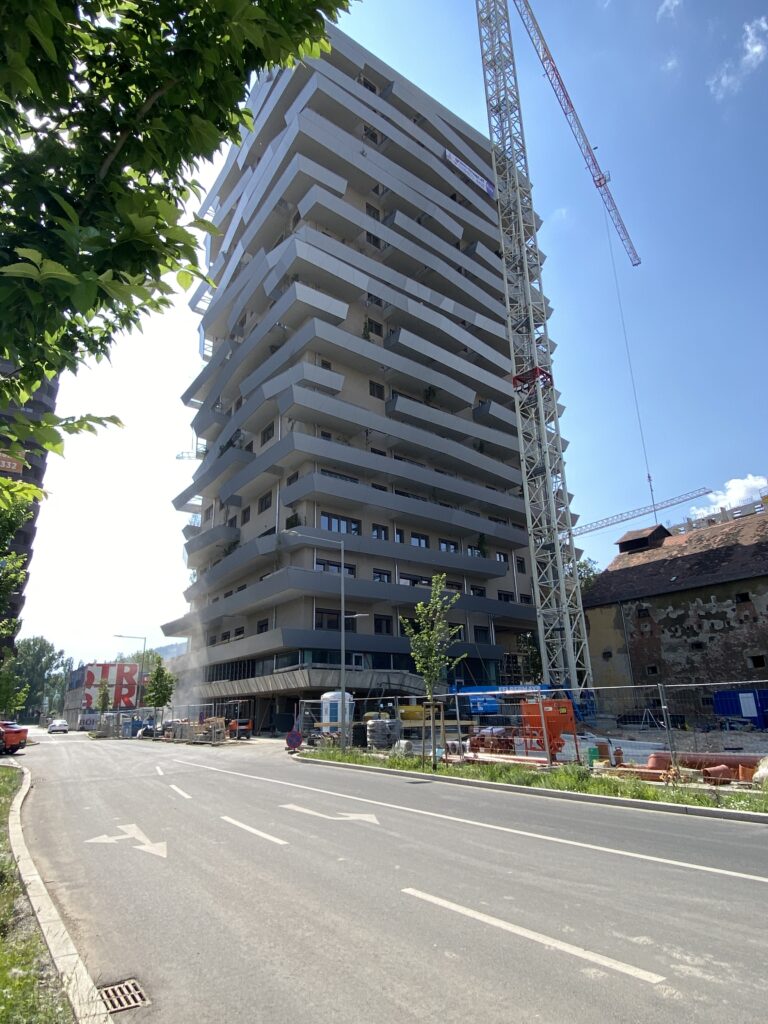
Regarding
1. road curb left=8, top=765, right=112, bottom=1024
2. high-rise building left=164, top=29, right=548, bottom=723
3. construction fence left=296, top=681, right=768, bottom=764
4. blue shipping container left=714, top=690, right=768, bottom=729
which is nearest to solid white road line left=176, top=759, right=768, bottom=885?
construction fence left=296, top=681, right=768, bottom=764

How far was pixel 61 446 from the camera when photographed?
3.21 m

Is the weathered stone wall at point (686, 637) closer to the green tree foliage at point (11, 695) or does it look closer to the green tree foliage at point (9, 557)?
the green tree foliage at point (11, 695)

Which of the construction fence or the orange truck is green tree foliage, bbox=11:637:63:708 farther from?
the construction fence

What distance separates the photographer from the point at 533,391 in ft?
173

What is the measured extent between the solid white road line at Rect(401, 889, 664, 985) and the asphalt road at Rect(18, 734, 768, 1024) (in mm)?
18

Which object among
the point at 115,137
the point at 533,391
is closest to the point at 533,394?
the point at 533,391

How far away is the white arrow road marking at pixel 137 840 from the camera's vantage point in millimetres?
8328

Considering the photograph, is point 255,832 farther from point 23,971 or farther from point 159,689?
point 159,689

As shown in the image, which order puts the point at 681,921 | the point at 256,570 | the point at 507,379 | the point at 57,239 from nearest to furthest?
the point at 57,239 < the point at 681,921 < the point at 256,570 < the point at 507,379

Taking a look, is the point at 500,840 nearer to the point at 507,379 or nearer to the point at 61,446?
the point at 61,446

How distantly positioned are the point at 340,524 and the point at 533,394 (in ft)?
71.3

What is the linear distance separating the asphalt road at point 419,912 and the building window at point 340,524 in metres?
32.7

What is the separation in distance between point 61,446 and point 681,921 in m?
6.23

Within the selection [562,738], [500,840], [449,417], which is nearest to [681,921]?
[500,840]
